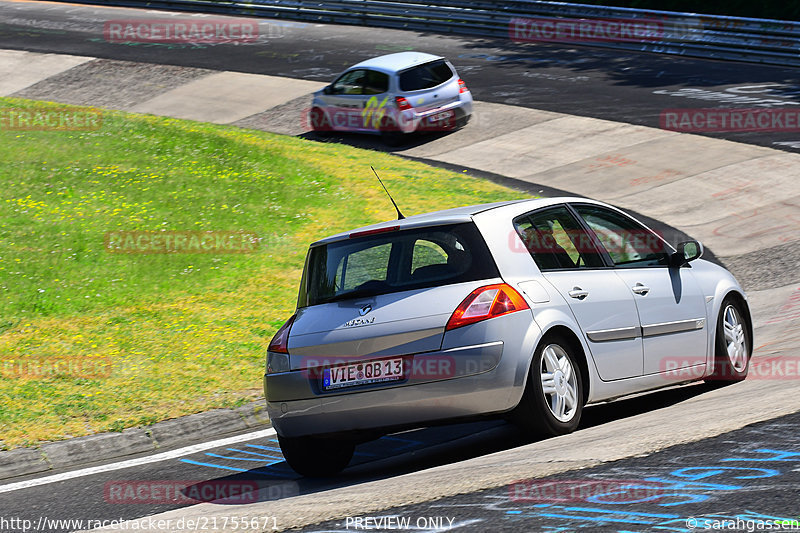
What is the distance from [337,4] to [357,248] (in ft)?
92.2

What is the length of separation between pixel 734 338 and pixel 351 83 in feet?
49.5

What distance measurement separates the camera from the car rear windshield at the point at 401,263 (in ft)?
22.0

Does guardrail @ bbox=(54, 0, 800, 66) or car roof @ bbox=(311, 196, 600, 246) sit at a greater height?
car roof @ bbox=(311, 196, 600, 246)

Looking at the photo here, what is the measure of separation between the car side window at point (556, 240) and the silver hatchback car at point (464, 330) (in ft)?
0.03

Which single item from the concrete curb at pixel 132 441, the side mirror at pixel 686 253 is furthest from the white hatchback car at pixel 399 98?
→ the side mirror at pixel 686 253

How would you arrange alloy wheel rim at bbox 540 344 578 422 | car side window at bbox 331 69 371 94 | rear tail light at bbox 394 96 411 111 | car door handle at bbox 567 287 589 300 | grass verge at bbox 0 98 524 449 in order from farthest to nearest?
car side window at bbox 331 69 371 94, rear tail light at bbox 394 96 411 111, grass verge at bbox 0 98 524 449, car door handle at bbox 567 287 589 300, alloy wheel rim at bbox 540 344 578 422

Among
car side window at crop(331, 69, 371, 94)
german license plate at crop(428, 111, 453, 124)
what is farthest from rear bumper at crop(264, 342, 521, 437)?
car side window at crop(331, 69, 371, 94)

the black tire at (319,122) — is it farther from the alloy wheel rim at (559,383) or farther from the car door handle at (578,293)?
the alloy wheel rim at (559,383)

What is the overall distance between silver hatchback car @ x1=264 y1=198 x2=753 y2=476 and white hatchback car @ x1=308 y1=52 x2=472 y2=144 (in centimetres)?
1404

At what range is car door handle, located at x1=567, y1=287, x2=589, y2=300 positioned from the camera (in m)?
7.02

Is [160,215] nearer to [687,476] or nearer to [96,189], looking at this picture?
[96,189]

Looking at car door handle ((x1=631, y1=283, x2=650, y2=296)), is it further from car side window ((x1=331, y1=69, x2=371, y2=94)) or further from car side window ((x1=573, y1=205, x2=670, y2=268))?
car side window ((x1=331, y1=69, x2=371, y2=94))

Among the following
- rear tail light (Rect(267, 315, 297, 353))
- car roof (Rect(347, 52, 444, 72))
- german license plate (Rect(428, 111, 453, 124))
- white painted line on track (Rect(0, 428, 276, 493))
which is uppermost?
rear tail light (Rect(267, 315, 297, 353))

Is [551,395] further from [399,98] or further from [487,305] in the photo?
[399,98]
